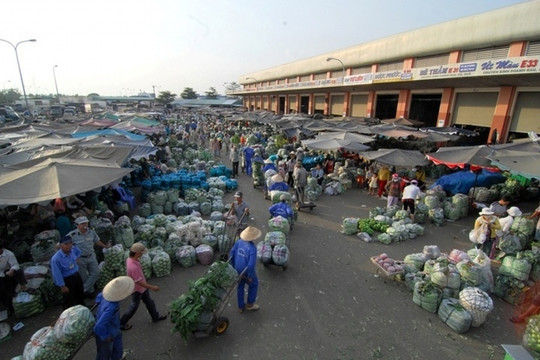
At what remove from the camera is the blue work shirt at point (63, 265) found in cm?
442

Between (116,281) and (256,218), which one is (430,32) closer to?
(256,218)

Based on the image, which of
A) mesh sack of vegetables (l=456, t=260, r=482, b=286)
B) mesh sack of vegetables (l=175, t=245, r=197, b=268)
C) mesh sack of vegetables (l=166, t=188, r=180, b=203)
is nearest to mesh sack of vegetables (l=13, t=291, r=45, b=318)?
mesh sack of vegetables (l=175, t=245, r=197, b=268)

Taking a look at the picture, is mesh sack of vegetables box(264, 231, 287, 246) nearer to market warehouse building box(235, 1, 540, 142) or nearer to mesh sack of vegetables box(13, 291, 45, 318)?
mesh sack of vegetables box(13, 291, 45, 318)

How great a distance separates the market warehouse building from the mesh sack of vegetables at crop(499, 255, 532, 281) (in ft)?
35.0

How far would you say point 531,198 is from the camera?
10.8 m

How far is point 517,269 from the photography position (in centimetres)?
540

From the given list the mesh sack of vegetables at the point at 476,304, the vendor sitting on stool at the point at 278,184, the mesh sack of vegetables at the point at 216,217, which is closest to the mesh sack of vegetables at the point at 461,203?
the mesh sack of vegetables at the point at 476,304

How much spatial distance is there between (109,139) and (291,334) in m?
10.5

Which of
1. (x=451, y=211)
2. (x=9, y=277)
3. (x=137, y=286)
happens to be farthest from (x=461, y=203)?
(x=9, y=277)

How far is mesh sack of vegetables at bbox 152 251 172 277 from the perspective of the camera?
591cm

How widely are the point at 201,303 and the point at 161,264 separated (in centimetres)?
231

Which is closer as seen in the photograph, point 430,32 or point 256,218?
point 256,218

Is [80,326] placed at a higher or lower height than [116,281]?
lower

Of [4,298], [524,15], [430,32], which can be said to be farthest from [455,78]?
[4,298]
